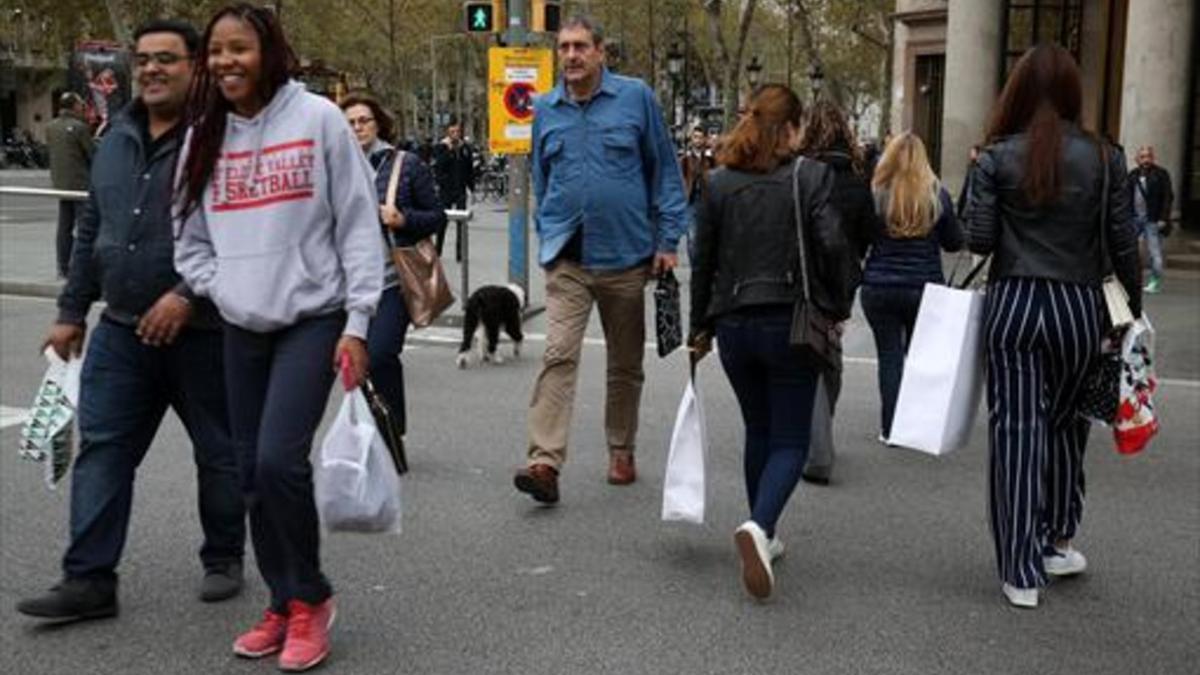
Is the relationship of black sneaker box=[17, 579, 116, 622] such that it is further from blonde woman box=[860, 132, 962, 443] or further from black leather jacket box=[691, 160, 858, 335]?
blonde woman box=[860, 132, 962, 443]

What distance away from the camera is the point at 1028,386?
4.52 metres

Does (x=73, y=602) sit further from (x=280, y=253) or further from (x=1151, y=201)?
(x=1151, y=201)

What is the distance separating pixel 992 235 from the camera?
4547 mm

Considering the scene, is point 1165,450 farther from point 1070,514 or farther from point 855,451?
point 1070,514

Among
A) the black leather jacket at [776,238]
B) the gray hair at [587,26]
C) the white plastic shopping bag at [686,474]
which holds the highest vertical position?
the gray hair at [587,26]

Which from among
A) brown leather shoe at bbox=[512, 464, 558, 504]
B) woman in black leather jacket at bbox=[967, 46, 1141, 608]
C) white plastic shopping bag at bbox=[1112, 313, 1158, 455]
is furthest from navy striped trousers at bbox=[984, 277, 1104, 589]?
brown leather shoe at bbox=[512, 464, 558, 504]

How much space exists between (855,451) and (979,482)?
0.84 meters

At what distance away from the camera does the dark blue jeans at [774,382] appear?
15.2 feet

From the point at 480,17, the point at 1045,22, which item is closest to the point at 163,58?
the point at 480,17

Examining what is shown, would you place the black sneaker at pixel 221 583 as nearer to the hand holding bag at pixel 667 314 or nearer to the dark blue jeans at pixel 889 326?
the hand holding bag at pixel 667 314

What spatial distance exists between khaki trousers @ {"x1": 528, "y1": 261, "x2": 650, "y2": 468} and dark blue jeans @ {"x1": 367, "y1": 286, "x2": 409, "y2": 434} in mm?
910

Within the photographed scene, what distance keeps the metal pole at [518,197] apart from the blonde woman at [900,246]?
18.3 ft

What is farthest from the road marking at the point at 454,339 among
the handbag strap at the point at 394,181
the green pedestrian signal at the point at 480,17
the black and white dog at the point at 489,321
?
the handbag strap at the point at 394,181

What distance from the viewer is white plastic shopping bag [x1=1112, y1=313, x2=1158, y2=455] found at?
4637mm
